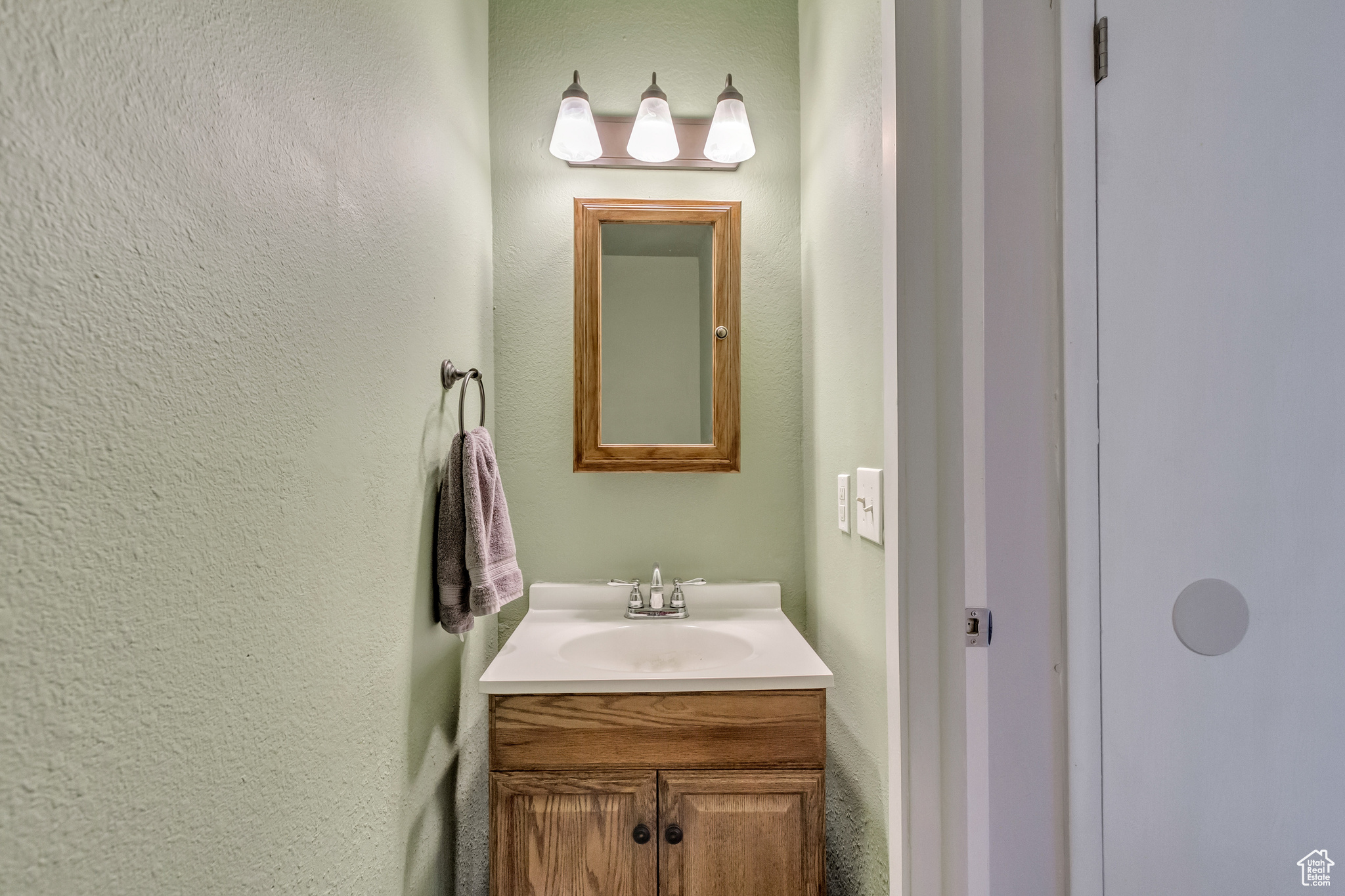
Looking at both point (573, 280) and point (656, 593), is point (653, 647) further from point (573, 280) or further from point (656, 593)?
point (573, 280)

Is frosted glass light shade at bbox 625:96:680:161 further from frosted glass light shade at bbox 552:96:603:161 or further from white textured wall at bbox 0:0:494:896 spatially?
white textured wall at bbox 0:0:494:896

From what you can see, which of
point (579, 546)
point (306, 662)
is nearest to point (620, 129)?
point (579, 546)

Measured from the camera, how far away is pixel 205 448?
0.52 metres

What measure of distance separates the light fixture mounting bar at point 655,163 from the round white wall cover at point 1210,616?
129cm

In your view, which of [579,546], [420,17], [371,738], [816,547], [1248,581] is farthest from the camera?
[579,546]

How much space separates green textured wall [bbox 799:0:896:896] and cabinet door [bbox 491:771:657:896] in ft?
1.30

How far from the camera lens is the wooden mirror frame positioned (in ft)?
→ 4.82

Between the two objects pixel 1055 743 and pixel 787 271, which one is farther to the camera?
pixel 787 271

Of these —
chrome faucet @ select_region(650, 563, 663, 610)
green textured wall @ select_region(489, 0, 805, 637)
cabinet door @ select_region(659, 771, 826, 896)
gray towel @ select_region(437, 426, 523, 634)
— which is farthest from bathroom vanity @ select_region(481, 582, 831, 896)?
green textured wall @ select_region(489, 0, 805, 637)

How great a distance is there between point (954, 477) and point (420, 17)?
1143mm

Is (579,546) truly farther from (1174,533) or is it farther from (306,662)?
(1174,533)

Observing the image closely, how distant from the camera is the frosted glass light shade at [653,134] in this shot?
1.41m

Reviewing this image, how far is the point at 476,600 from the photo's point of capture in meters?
1.05

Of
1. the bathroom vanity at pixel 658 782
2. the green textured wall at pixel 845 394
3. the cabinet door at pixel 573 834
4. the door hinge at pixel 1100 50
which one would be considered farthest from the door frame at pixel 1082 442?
the cabinet door at pixel 573 834
